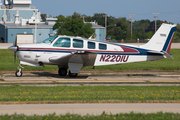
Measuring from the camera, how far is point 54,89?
13.4 metres

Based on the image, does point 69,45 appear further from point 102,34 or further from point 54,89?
point 102,34

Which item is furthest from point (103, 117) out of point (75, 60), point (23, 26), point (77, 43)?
point (23, 26)

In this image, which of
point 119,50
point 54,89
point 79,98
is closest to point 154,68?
point 119,50

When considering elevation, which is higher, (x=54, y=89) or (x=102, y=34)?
(x=102, y=34)

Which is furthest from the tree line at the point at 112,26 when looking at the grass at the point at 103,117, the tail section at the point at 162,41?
the grass at the point at 103,117

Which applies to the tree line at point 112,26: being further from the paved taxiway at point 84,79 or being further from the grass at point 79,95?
the grass at point 79,95

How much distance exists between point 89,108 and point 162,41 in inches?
473

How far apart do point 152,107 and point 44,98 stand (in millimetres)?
4138

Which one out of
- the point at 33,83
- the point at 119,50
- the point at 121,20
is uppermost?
the point at 121,20

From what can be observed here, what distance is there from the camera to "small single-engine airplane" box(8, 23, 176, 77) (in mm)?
17766

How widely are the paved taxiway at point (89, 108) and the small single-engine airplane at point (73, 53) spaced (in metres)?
7.52

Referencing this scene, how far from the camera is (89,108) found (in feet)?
30.3

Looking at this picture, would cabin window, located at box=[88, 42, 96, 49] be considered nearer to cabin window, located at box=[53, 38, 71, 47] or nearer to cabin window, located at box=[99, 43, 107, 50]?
cabin window, located at box=[99, 43, 107, 50]

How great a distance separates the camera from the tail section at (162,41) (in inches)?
772
